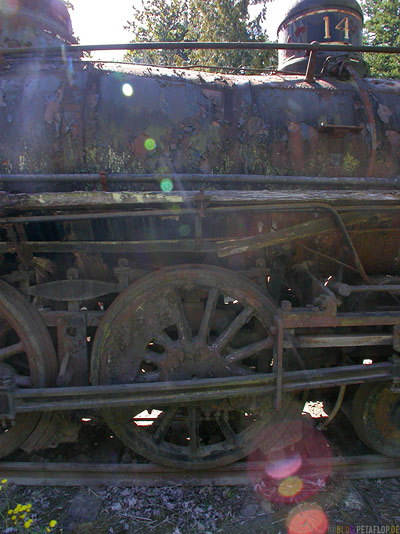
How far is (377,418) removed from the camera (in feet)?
10.4

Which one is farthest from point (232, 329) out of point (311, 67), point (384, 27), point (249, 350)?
point (384, 27)

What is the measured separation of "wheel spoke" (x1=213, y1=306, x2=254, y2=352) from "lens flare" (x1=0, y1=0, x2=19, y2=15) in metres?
3.10

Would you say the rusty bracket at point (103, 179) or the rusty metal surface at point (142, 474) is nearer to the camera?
the rusty bracket at point (103, 179)

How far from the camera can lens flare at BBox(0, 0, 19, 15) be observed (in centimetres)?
321

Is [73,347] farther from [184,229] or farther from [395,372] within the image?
[395,372]

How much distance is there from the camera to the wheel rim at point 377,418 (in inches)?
124

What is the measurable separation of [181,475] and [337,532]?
115cm

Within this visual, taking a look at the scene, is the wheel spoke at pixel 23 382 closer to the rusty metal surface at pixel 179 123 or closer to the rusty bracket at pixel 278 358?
the rusty metal surface at pixel 179 123

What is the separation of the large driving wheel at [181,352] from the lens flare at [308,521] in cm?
52

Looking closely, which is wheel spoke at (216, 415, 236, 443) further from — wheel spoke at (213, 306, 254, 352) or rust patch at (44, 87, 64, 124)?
rust patch at (44, 87, 64, 124)

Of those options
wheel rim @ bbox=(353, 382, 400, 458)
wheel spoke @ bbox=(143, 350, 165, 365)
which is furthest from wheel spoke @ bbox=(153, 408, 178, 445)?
wheel rim @ bbox=(353, 382, 400, 458)

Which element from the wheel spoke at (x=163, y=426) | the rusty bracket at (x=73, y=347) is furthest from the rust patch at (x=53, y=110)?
the wheel spoke at (x=163, y=426)

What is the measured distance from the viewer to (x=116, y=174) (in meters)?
2.69

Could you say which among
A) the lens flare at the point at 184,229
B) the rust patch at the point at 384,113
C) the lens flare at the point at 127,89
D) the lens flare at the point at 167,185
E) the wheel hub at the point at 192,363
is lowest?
the wheel hub at the point at 192,363
